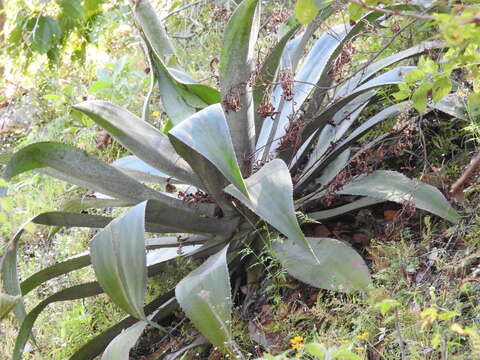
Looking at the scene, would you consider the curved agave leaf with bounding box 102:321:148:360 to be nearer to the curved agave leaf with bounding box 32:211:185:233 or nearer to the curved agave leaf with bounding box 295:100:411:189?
the curved agave leaf with bounding box 32:211:185:233

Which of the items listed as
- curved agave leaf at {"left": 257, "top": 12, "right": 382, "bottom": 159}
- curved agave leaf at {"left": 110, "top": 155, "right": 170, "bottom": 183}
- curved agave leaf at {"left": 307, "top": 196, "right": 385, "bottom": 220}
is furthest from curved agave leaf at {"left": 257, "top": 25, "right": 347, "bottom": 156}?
curved agave leaf at {"left": 110, "top": 155, "right": 170, "bottom": 183}

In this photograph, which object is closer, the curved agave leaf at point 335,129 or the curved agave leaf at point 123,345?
the curved agave leaf at point 123,345

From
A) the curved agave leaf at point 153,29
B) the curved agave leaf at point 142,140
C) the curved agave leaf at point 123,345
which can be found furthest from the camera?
the curved agave leaf at point 153,29

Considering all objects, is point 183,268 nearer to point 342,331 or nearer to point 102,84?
point 342,331

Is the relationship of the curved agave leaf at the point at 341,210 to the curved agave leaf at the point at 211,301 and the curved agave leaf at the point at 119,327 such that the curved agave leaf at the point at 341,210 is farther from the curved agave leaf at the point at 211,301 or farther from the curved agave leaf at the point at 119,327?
the curved agave leaf at the point at 119,327

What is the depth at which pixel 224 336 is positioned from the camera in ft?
7.11

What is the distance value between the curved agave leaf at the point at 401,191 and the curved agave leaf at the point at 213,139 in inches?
24.8

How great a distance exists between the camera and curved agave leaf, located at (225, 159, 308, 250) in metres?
2.11

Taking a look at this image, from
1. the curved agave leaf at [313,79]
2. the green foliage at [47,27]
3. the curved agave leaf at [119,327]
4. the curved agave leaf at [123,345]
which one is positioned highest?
the green foliage at [47,27]

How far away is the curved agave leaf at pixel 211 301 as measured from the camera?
7.11ft

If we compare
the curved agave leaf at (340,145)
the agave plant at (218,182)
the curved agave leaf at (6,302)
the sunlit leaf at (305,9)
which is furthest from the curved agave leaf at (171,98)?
the sunlit leaf at (305,9)

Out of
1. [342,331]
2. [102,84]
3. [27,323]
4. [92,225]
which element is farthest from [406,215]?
[102,84]

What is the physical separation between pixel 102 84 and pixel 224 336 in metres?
2.99

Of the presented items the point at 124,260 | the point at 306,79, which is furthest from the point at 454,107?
the point at 124,260
